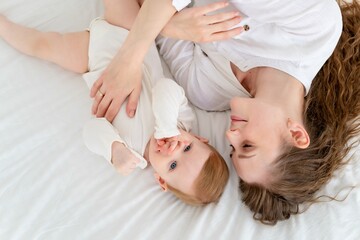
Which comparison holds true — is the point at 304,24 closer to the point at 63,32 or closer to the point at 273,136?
the point at 273,136

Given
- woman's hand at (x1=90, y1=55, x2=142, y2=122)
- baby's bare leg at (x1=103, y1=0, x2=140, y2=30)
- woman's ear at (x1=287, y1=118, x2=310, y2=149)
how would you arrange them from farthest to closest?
1. baby's bare leg at (x1=103, y1=0, x2=140, y2=30)
2. woman's hand at (x1=90, y1=55, x2=142, y2=122)
3. woman's ear at (x1=287, y1=118, x2=310, y2=149)

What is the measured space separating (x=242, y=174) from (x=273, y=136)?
12cm

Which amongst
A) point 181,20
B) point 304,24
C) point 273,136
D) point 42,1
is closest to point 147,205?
point 273,136

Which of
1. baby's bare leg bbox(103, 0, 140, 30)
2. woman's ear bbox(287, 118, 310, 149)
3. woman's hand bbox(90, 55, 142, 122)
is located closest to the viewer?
woman's ear bbox(287, 118, 310, 149)

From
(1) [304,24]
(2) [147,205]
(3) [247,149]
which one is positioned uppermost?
(1) [304,24]

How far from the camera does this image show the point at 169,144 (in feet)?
3.77

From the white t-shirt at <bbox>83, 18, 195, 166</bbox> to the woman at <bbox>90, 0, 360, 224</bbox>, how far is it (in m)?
0.14

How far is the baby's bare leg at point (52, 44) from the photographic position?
4.37ft

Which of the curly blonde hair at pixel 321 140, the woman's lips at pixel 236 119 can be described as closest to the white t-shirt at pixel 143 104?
the woman's lips at pixel 236 119

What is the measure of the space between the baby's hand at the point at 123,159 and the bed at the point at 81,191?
0.24ft

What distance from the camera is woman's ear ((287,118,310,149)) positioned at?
1087 millimetres

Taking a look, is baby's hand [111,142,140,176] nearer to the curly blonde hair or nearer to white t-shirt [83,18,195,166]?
white t-shirt [83,18,195,166]

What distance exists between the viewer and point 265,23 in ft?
3.98

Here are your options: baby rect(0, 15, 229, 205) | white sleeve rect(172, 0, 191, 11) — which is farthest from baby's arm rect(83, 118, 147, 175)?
white sleeve rect(172, 0, 191, 11)
